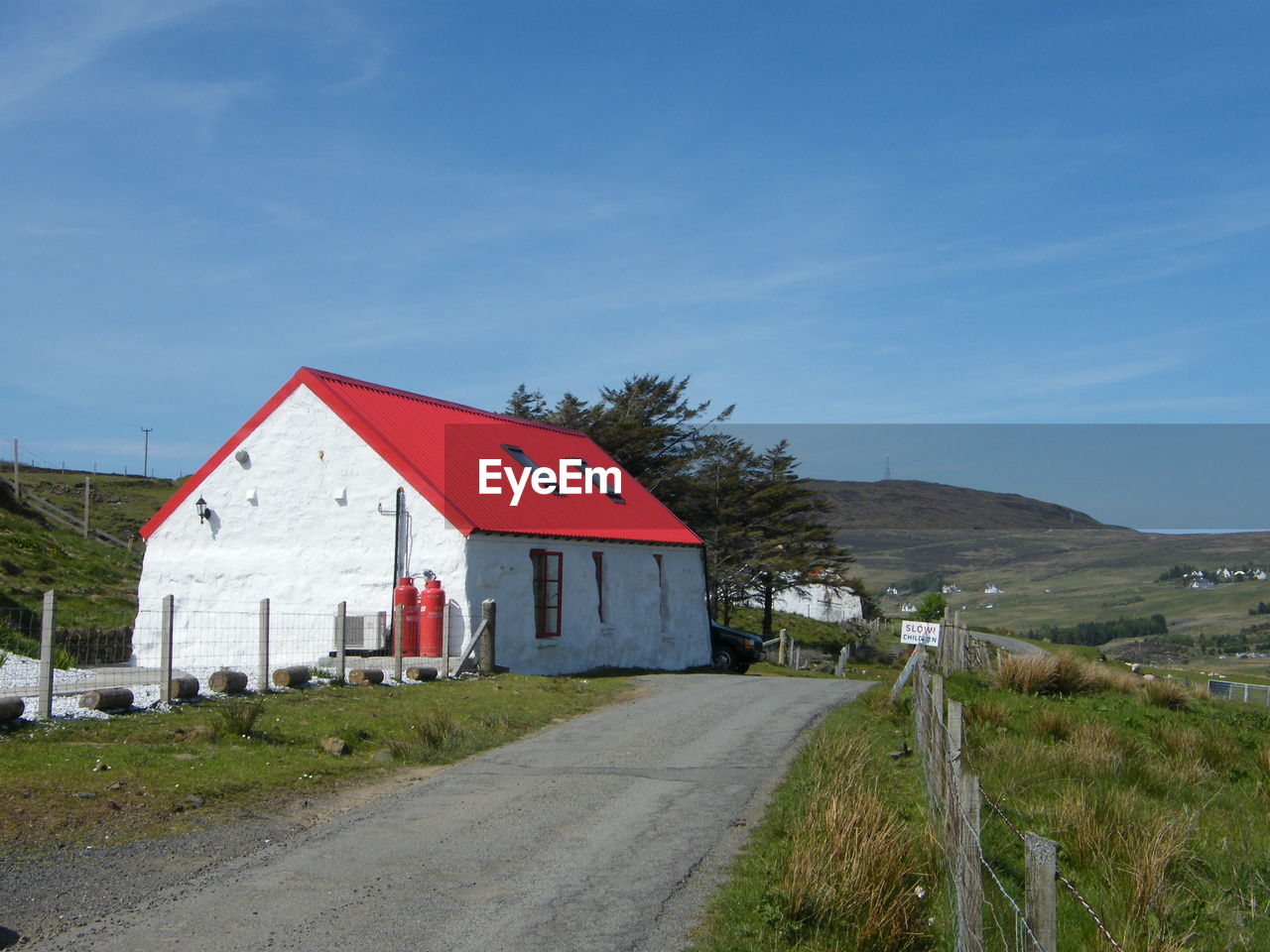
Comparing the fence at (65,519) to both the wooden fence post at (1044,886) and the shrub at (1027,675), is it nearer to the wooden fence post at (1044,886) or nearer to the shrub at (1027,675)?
the shrub at (1027,675)

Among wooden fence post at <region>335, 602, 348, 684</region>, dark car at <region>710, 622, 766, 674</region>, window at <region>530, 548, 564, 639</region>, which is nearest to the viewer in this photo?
wooden fence post at <region>335, 602, 348, 684</region>

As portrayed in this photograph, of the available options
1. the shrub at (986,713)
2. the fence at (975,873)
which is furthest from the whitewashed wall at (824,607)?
the fence at (975,873)

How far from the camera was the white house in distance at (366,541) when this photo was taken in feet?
74.5

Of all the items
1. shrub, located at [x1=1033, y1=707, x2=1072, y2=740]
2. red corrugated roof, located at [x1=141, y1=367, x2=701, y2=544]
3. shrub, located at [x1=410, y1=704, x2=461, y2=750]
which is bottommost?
shrub, located at [x1=1033, y1=707, x2=1072, y2=740]

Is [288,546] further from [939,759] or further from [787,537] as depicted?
[787,537]

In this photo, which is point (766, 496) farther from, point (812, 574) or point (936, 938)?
point (936, 938)

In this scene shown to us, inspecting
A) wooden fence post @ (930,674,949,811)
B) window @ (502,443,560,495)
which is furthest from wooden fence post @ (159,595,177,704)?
window @ (502,443,560,495)

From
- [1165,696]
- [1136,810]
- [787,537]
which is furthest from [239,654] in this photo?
[787,537]

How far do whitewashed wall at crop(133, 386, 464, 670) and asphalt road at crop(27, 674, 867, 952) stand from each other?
35.0ft

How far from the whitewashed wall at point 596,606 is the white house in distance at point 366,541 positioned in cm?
4

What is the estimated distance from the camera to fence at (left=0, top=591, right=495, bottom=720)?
13.1 meters

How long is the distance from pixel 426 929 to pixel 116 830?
3.29 meters

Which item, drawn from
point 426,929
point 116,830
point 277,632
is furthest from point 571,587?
point 426,929

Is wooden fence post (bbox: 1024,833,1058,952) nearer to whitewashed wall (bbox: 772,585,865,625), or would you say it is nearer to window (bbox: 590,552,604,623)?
window (bbox: 590,552,604,623)
